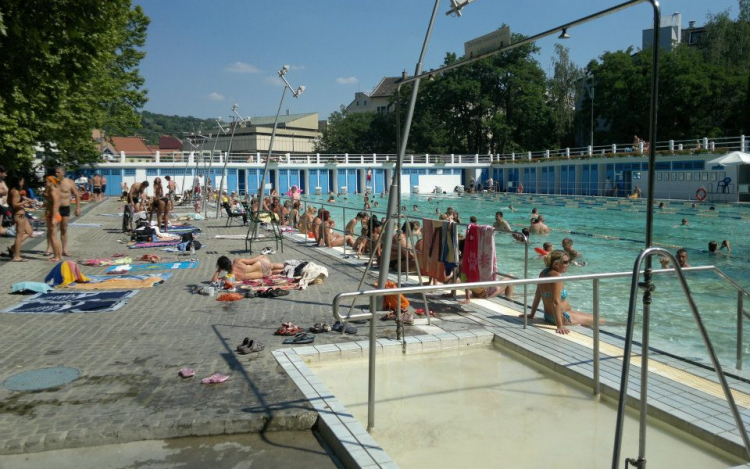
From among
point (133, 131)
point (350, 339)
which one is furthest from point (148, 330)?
point (133, 131)

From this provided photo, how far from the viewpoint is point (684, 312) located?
404 inches

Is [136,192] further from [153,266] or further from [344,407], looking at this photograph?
[344,407]

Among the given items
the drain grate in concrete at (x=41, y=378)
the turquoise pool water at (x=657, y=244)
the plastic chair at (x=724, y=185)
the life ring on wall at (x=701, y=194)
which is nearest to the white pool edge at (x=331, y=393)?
the drain grate in concrete at (x=41, y=378)

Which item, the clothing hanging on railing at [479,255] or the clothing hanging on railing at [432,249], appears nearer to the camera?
the clothing hanging on railing at [479,255]

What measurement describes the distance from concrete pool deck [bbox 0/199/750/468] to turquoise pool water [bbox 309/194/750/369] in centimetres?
152

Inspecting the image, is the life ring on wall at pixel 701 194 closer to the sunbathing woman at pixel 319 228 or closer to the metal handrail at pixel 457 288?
the sunbathing woman at pixel 319 228

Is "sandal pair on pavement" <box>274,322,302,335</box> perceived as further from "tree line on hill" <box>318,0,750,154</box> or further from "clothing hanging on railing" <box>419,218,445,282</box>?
"tree line on hill" <box>318,0,750,154</box>

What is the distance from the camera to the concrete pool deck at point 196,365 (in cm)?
434

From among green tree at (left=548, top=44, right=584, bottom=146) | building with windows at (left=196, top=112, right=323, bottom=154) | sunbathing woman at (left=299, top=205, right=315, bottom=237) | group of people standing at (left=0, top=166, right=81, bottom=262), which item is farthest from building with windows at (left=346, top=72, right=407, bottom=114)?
group of people standing at (left=0, top=166, right=81, bottom=262)

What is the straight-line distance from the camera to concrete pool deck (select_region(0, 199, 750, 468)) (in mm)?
4340

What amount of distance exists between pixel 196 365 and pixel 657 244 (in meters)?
18.0

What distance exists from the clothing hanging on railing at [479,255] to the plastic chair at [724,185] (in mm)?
33053

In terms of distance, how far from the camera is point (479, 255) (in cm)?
840

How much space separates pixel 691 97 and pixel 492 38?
5369 cm
